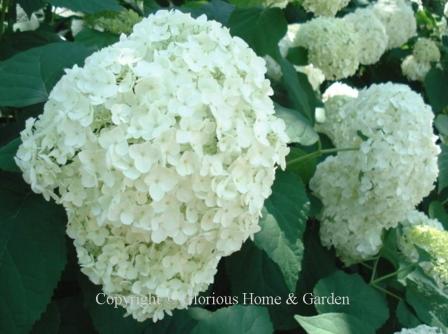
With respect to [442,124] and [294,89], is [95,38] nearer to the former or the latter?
[294,89]

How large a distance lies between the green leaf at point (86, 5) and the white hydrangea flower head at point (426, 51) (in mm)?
2648

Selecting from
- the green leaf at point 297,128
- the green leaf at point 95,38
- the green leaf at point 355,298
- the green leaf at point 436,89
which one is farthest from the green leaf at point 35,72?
the green leaf at point 436,89

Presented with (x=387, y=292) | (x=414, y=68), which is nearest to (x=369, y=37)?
(x=414, y=68)

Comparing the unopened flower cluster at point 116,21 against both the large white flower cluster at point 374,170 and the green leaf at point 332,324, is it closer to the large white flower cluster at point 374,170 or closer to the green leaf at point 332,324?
the large white flower cluster at point 374,170

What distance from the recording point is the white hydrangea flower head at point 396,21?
4.12 metres

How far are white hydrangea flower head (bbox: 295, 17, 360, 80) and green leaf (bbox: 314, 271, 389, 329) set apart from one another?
1.24 metres

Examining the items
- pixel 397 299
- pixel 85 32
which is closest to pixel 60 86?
pixel 85 32

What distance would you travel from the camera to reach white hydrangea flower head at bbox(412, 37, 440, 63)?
13.3 feet

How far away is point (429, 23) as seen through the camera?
15.3 feet

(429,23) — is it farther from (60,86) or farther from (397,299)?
(60,86)

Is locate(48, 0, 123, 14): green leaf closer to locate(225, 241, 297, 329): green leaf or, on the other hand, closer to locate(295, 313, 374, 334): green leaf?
locate(225, 241, 297, 329): green leaf

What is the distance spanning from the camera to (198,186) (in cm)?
130

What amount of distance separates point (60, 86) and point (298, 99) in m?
1.15

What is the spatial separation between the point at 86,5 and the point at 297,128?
0.82 meters
